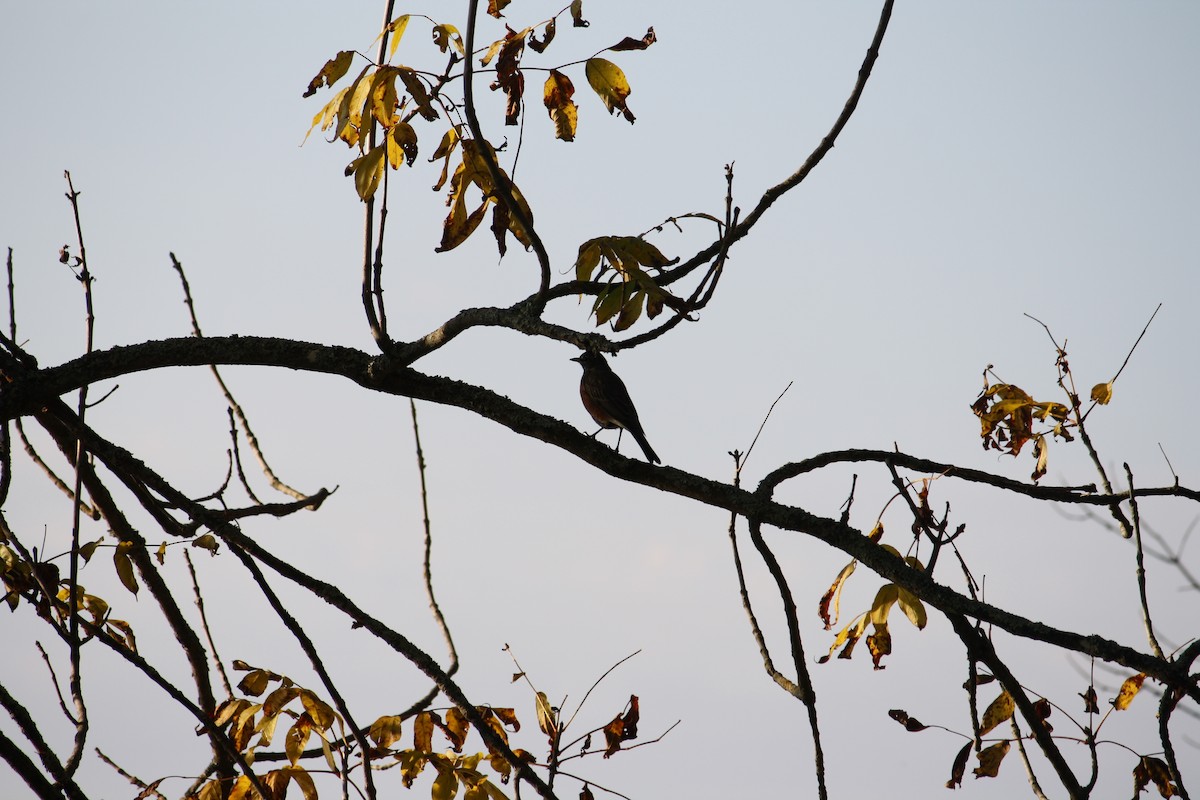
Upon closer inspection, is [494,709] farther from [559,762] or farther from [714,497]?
[714,497]

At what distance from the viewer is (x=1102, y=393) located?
4426mm

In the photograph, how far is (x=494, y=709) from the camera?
11.7 feet

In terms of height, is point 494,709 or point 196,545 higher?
point 196,545

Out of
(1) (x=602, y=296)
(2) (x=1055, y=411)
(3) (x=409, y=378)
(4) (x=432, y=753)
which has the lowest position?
(4) (x=432, y=753)

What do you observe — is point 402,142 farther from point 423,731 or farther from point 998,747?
point 998,747

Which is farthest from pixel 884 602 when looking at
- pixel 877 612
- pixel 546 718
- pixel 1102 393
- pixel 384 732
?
pixel 1102 393

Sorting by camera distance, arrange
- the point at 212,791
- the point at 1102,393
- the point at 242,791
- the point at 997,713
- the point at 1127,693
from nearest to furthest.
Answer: the point at 242,791 → the point at 212,791 → the point at 997,713 → the point at 1127,693 → the point at 1102,393

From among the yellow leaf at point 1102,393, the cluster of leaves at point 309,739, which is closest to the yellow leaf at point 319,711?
the cluster of leaves at point 309,739

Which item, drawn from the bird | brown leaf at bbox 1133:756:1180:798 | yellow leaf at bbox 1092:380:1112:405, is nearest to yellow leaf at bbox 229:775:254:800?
brown leaf at bbox 1133:756:1180:798

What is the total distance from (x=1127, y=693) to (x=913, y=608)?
54.3 inches

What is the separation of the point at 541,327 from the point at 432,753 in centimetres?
138

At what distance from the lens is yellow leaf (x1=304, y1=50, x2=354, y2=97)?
2740 mm

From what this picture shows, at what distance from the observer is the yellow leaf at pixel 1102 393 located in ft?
14.4

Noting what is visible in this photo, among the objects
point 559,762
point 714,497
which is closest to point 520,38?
point 714,497
